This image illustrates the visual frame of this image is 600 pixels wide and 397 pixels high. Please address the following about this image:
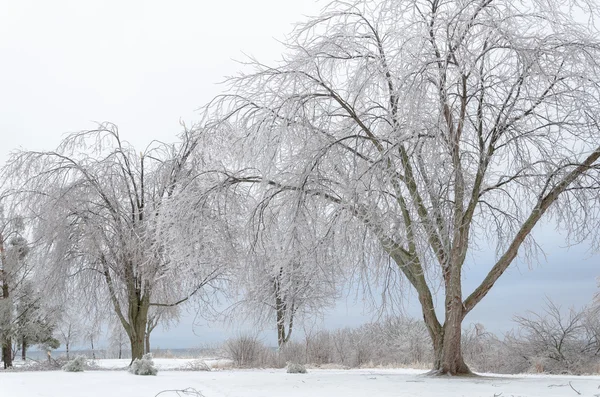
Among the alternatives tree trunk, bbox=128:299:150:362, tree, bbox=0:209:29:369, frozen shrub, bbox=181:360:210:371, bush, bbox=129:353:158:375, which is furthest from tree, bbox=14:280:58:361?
bush, bbox=129:353:158:375

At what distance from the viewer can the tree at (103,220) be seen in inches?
561

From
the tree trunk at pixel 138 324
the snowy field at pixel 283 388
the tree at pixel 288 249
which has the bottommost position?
the snowy field at pixel 283 388

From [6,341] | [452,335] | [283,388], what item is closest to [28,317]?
[6,341]

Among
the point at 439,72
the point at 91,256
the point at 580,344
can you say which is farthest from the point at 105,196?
the point at 580,344

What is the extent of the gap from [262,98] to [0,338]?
15.0 m

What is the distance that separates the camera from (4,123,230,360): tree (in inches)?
561

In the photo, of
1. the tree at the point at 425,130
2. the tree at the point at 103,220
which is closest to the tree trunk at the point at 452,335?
the tree at the point at 425,130

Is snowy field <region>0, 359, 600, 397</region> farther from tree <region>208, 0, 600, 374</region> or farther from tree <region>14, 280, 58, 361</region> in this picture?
tree <region>14, 280, 58, 361</region>

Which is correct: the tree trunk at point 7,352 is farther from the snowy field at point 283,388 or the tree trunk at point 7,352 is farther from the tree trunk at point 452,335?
the tree trunk at point 452,335

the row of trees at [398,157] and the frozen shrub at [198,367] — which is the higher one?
the row of trees at [398,157]

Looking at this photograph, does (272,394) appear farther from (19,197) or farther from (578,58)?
(19,197)

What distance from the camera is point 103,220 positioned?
47.8ft

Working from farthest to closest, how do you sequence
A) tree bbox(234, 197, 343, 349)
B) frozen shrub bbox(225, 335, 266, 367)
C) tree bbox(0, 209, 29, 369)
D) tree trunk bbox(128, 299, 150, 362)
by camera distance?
tree bbox(0, 209, 29, 369)
frozen shrub bbox(225, 335, 266, 367)
tree trunk bbox(128, 299, 150, 362)
tree bbox(234, 197, 343, 349)

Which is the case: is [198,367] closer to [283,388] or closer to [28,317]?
[283,388]
